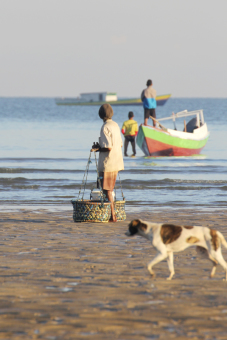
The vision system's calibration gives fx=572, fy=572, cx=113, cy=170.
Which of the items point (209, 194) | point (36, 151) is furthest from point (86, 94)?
point (209, 194)

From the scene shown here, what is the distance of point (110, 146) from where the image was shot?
8836mm

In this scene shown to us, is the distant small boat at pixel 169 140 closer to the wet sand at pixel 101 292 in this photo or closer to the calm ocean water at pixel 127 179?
the calm ocean water at pixel 127 179

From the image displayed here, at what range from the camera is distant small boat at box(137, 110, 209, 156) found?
2373cm

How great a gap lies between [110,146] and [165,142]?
51.3 ft

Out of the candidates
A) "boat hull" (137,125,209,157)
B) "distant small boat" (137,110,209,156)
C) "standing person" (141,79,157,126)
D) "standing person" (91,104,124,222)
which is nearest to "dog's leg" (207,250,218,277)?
"standing person" (91,104,124,222)

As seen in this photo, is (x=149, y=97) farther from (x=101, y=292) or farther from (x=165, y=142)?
(x=101, y=292)

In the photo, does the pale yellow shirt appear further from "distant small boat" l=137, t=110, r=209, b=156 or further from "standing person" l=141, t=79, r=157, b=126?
"distant small boat" l=137, t=110, r=209, b=156

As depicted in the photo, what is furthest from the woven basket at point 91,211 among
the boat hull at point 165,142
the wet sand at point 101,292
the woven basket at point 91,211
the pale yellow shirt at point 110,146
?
the boat hull at point 165,142

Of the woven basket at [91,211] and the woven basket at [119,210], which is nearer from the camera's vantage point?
the woven basket at [91,211]

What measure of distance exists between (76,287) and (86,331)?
1184 millimetres

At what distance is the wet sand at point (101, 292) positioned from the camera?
13.8 ft

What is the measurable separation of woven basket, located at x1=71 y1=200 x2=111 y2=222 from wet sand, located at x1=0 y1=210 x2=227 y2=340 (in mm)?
1034

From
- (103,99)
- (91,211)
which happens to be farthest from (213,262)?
(103,99)

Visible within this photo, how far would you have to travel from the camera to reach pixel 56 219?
32.4 ft
